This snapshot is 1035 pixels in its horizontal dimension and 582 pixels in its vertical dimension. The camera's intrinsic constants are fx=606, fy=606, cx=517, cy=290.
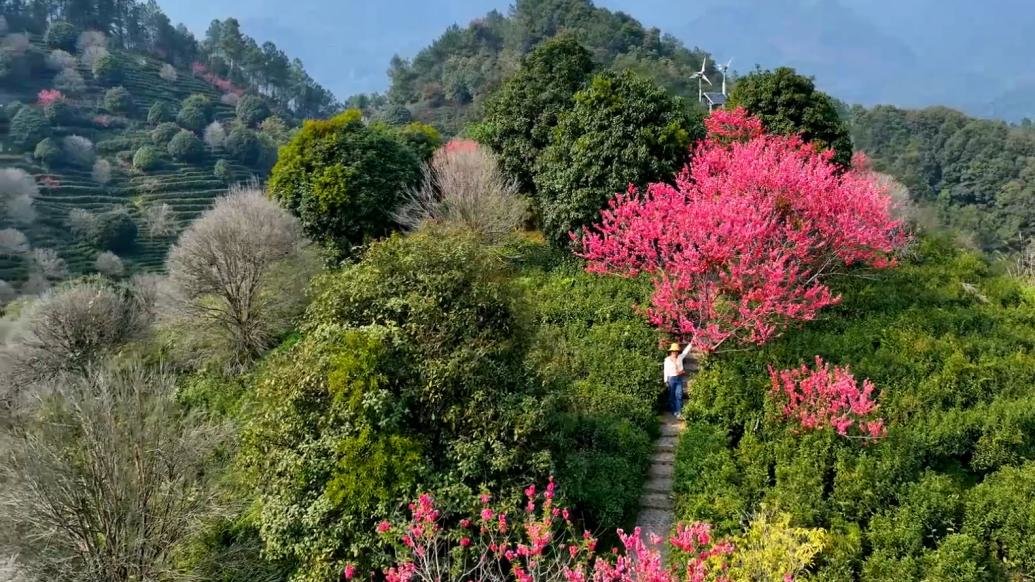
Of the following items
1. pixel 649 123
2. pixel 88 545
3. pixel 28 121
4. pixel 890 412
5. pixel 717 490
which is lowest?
Answer: pixel 88 545

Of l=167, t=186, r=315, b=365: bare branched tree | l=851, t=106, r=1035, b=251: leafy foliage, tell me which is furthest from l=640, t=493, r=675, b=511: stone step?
l=851, t=106, r=1035, b=251: leafy foliage

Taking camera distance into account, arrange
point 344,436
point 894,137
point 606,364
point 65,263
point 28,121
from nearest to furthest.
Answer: point 344,436
point 606,364
point 65,263
point 28,121
point 894,137

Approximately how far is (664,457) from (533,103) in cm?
1330

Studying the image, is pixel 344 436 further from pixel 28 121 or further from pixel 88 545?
pixel 28 121

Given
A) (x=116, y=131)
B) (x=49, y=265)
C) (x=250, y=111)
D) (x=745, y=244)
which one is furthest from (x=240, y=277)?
(x=250, y=111)

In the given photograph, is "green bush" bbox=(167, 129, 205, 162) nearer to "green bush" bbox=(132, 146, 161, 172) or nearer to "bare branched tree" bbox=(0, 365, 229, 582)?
"green bush" bbox=(132, 146, 161, 172)

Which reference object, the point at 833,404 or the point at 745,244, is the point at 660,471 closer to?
the point at 833,404

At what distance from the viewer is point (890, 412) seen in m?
9.95

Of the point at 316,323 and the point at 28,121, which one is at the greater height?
the point at 28,121

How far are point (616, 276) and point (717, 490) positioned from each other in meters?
6.85

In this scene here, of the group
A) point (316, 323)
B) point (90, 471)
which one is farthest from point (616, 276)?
point (90, 471)

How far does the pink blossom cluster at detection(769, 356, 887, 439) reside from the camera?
9.24 meters

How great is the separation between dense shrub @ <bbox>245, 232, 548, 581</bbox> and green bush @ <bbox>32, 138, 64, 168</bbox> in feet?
158

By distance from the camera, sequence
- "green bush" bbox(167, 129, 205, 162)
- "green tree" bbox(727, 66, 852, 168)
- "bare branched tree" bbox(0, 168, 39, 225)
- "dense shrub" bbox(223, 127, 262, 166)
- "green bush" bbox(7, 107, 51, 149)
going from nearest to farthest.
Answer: "green tree" bbox(727, 66, 852, 168) → "bare branched tree" bbox(0, 168, 39, 225) → "green bush" bbox(7, 107, 51, 149) → "green bush" bbox(167, 129, 205, 162) → "dense shrub" bbox(223, 127, 262, 166)
